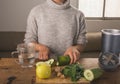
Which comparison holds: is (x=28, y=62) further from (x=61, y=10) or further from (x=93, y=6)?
(x=93, y=6)

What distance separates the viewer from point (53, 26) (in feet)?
5.39

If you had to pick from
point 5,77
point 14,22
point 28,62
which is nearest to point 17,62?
point 28,62

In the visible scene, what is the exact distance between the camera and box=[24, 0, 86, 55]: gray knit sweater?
1.63 m

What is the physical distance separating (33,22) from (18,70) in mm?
452

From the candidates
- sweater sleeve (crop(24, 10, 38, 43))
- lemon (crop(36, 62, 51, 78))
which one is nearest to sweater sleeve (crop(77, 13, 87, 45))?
sweater sleeve (crop(24, 10, 38, 43))

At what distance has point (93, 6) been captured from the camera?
3357 millimetres

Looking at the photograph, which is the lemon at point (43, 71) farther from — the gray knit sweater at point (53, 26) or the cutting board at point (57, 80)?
the gray knit sweater at point (53, 26)

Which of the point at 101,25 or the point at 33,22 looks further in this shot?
the point at 101,25

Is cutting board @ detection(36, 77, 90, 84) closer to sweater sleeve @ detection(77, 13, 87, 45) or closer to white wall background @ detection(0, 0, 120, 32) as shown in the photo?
sweater sleeve @ detection(77, 13, 87, 45)

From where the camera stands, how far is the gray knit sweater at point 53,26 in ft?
5.36

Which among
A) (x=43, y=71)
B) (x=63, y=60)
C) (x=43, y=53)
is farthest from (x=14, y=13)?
(x=43, y=71)

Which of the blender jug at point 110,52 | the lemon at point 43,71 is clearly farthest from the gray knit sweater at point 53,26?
the lemon at point 43,71

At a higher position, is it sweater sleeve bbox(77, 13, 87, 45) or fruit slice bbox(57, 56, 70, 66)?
sweater sleeve bbox(77, 13, 87, 45)

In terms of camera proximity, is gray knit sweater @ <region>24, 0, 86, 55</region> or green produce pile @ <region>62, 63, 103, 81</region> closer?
green produce pile @ <region>62, 63, 103, 81</region>
